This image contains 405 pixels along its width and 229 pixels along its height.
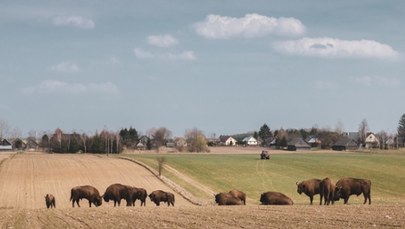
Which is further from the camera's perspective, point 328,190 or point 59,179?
point 59,179

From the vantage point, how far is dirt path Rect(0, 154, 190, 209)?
2441 inches

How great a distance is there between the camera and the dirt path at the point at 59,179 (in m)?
62.0

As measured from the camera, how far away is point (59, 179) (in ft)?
268

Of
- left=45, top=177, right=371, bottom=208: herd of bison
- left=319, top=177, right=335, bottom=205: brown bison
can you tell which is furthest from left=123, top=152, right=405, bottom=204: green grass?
left=319, top=177, right=335, bottom=205: brown bison

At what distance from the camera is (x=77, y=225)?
27.1 meters

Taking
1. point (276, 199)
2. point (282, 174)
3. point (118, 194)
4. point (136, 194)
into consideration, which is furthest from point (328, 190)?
point (282, 174)

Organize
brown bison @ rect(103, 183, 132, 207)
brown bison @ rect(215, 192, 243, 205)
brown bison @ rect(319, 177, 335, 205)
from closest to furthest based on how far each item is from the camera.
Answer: brown bison @ rect(319, 177, 335, 205), brown bison @ rect(215, 192, 243, 205), brown bison @ rect(103, 183, 132, 207)

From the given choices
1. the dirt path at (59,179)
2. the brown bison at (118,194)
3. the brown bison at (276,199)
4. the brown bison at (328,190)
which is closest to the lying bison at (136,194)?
the brown bison at (118,194)

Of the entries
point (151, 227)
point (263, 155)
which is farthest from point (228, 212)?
point (263, 155)

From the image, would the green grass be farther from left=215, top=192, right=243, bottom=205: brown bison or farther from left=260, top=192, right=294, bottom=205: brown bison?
left=260, top=192, right=294, bottom=205: brown bison

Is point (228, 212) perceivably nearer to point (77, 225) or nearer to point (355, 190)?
point (77, 225)

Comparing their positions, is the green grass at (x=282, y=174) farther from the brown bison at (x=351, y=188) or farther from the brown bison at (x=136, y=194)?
the brown bison at (x=351, y=188)

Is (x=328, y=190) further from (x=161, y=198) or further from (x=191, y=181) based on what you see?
(x=191, y=181)

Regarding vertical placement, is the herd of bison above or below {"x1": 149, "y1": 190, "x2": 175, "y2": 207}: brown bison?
above
